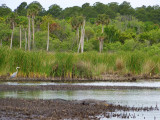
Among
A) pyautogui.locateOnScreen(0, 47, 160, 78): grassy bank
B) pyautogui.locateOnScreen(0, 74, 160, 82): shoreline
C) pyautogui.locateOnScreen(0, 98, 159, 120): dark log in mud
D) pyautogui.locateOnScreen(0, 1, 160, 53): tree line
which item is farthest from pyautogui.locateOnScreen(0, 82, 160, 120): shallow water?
pyautogui.locateOnScreen(0, 1, 160, 53): tree line

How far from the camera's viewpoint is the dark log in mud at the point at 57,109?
12534mm

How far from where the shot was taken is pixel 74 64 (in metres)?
29.3

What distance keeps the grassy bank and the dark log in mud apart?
12215mm

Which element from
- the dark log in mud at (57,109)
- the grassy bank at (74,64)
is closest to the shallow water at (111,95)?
the dark log in mud at (57,109)

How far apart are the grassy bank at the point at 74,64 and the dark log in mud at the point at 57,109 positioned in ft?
40.1

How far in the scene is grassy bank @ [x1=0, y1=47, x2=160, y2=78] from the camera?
28.1m

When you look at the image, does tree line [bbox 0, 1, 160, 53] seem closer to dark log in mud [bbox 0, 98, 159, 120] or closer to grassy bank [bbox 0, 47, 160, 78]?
grassy bank [bbox 0, 47, 160, 78]

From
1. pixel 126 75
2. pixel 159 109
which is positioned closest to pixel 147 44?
pixel 126 75

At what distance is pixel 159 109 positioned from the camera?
1514cm

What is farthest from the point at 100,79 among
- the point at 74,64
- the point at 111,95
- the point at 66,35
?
the point at 66,35

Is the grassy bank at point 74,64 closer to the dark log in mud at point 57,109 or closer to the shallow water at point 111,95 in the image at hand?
the shallow water at point 111,95

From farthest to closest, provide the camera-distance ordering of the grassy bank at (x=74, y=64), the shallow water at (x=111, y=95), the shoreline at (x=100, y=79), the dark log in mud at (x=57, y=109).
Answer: the grassy bank at (x=74, y=64) → the shoreline at (x=100, y=79) → the shallow water at (x=111, y=95) → the dark log in mud at (x=57, y=109)

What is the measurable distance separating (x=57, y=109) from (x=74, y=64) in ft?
51.1

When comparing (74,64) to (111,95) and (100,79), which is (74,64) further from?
(111,95)
